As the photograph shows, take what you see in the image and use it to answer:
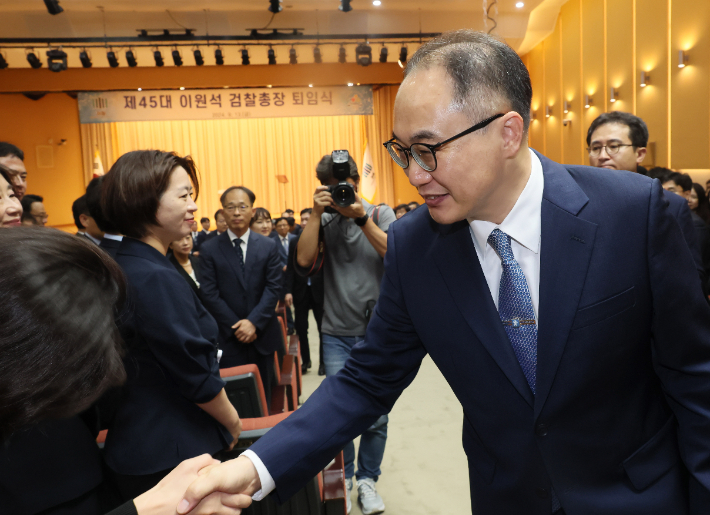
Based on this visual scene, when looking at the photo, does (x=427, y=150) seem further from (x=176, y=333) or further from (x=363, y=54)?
(x=363, y=54)

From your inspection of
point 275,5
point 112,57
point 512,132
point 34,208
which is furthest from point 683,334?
point 112,57

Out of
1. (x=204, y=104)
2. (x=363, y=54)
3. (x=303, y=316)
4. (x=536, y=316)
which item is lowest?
(x=303, y=316)

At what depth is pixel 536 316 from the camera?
106 cm

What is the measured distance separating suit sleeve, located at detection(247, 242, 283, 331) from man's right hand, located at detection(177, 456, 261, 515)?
2.00 metres

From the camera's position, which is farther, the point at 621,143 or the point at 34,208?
the point at 34,208

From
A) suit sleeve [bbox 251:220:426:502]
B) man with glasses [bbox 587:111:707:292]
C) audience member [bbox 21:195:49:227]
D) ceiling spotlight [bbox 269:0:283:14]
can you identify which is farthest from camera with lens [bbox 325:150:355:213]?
ceiling spotlight [bbox 269:0:283:14]

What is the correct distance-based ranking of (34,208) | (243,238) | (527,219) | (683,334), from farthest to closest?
(34,208) → (243,238) → (527,219) → (683,334)

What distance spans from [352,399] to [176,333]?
0.57 meters

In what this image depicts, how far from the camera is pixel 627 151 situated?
231cm

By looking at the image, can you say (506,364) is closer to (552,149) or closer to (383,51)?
(383,51)

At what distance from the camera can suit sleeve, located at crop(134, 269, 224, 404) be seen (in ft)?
4.99

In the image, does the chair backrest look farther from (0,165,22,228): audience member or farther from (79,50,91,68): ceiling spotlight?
(79,50,91,68): ceiling spotlight

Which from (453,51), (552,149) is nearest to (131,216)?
(453,51)

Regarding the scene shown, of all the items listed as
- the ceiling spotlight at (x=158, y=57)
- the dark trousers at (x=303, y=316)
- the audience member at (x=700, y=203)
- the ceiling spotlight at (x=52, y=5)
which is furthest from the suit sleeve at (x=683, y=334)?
the ceiling spotlight at (x=158, y=57)
